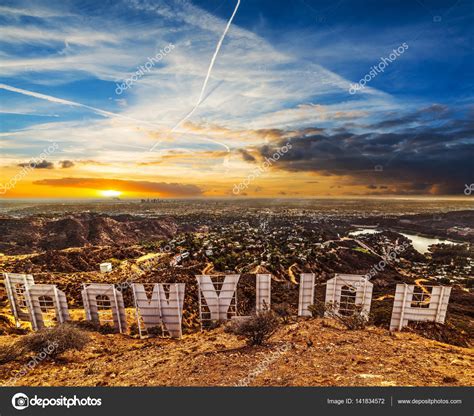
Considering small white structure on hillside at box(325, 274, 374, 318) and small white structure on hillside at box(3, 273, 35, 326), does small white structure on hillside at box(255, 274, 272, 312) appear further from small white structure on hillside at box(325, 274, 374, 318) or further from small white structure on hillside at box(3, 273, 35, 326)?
small white structure on hillside at box(3, 273, 35, 326)

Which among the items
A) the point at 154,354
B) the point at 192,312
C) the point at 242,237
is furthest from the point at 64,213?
the point at 154,354

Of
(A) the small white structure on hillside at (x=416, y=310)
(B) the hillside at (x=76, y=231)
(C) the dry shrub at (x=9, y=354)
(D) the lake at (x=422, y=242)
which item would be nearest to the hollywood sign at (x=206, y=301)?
(A) the small white structure on hillside at (x=416, y=310)

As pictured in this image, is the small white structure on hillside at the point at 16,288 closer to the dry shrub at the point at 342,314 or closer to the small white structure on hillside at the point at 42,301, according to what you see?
the small white structure on hillside at the point at 42,301

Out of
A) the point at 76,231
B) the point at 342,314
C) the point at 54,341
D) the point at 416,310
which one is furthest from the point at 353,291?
the point at 76,231

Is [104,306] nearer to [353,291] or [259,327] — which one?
[259,327]

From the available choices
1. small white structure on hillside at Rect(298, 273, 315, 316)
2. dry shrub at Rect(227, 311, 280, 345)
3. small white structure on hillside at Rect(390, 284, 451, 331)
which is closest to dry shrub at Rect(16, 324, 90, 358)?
dry shrub at Rect(227, 311, 280, 345)

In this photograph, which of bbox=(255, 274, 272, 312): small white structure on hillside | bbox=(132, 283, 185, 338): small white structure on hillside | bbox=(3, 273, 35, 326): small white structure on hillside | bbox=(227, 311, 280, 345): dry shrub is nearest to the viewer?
bbox=(227, 311, 280, 345): dry shrub

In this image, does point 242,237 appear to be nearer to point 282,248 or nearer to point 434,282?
point 282,248
